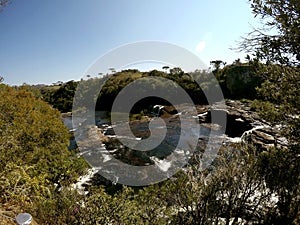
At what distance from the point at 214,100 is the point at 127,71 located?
3783cm

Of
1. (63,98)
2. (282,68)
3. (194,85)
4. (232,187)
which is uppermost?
(194,85)

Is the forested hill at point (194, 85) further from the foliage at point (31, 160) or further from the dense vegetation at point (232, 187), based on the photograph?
the dense vegetation at point (232, 187)

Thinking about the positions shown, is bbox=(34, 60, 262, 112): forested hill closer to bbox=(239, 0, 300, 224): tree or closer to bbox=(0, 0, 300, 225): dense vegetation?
bbox=(0, 0, 300, 225): dense vegetation

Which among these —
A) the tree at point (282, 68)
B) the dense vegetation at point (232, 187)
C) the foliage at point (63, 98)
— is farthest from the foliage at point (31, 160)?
the foliage at point (63, 98)

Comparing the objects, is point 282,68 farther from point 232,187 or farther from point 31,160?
point 31,160

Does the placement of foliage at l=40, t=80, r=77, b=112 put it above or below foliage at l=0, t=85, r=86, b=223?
above

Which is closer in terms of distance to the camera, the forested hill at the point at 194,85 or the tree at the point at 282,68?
A: the tree at the point at 282,68

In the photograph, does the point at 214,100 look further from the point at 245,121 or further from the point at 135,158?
the point at 135,158

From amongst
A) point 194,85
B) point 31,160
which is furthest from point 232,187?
point 194,85

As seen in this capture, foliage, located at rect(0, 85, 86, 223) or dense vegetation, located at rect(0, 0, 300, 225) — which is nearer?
dense vegetation, located at rect(0, 0, 300, 225)

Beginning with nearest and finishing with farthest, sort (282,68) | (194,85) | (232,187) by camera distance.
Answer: (282,68) → (232,187) → (194,85)

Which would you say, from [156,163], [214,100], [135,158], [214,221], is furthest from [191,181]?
[214,100]

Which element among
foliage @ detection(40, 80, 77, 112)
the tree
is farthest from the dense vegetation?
foliage @ detection(40, 80, 77, 112)

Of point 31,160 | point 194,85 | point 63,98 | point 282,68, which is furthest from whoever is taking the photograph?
point 63,98
